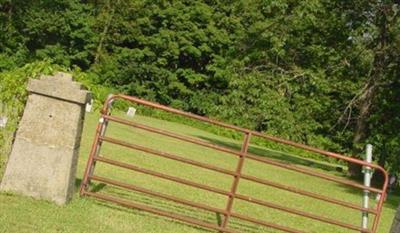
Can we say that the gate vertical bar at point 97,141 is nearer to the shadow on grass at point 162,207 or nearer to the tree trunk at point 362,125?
the shadow on grass at point 162,207

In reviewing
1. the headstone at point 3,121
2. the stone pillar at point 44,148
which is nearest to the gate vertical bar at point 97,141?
the stone pillar at point 44,148

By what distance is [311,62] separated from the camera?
27.4 m

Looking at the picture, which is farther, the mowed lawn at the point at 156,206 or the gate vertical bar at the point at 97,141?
the gate vertical bar at the point at 97,141

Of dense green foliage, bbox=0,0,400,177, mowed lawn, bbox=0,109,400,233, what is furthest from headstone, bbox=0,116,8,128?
dense green foliage, bbox=0,0,400,177

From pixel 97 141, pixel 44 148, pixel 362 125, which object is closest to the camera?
pixel 44 148

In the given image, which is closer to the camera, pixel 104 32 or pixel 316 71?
pixel 316 71

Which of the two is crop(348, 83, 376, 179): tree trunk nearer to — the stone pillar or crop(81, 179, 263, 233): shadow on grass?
crop(81, 179, 263, 233): shadow on grass

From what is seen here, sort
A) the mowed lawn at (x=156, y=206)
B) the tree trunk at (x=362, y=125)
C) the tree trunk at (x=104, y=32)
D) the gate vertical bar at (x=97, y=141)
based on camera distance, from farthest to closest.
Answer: the tree trunk at (x=104, y=32)
the tree trunk at (x=362, y=125)
the gate vertical bar at (x=97, y=141)
the mowed lawn at (x=156, y=206)

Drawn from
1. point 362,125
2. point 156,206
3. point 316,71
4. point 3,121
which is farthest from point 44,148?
point 316,71

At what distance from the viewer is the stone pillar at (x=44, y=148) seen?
8031 millimetres

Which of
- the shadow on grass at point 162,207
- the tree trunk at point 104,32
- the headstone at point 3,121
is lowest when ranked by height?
the shadow on grass at point 162,207

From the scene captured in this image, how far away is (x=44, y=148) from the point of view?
806 cm

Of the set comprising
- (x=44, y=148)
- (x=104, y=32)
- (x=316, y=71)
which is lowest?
(x=44, y=148)

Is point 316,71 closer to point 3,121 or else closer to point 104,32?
point 3,121
